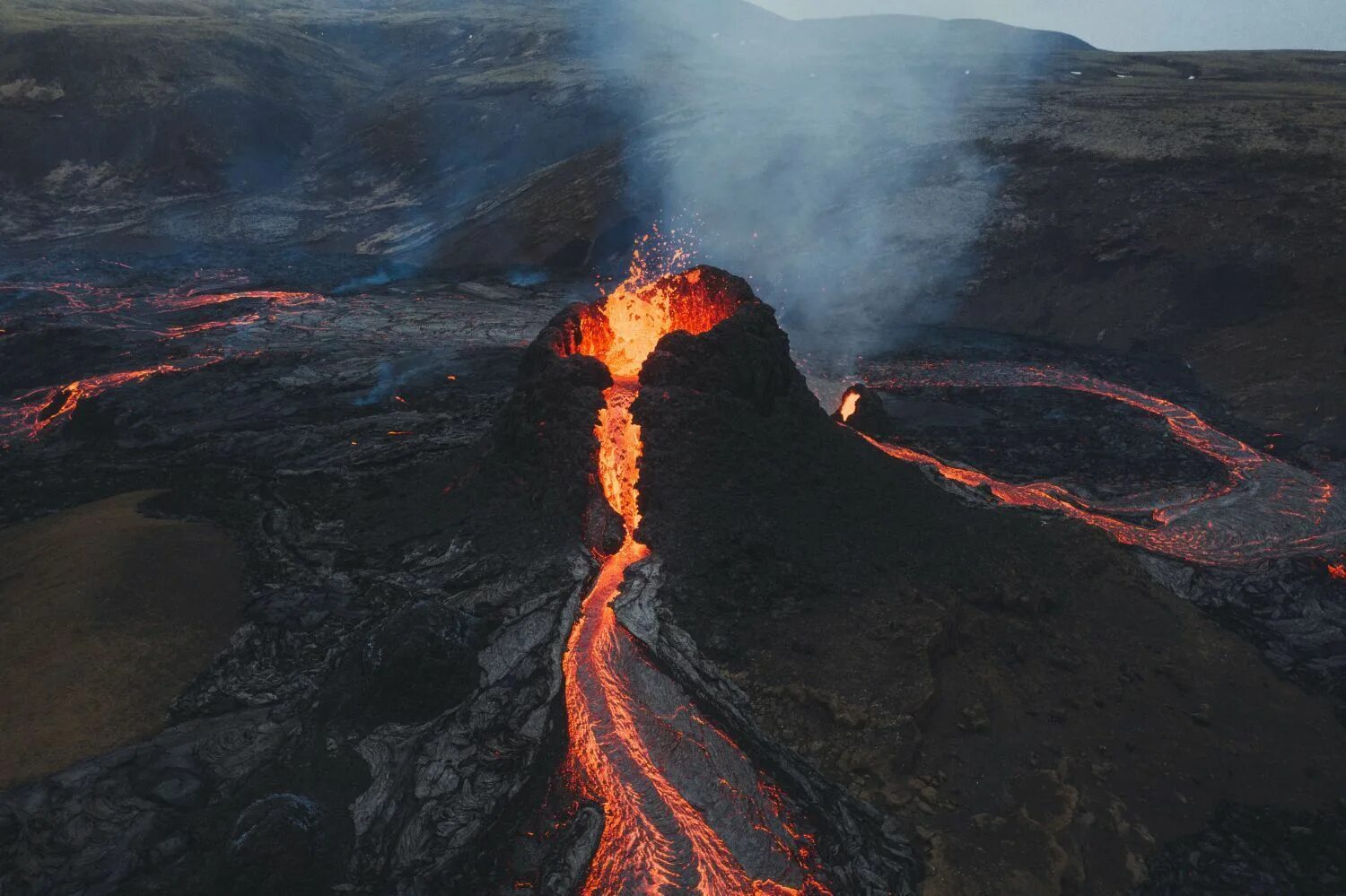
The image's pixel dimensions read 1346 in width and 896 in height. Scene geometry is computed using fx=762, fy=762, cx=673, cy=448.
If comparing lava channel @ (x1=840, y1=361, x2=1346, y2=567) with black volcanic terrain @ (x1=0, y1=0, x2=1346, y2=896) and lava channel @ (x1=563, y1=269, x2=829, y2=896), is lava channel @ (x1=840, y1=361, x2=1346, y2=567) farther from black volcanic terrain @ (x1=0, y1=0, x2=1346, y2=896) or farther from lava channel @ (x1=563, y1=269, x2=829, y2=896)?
lava channel @ (x1=563, y1=269, x2=829, y2=896)

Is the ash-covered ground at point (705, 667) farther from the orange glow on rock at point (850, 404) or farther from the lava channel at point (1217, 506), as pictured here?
the orange glow on rock at point (850, 404)

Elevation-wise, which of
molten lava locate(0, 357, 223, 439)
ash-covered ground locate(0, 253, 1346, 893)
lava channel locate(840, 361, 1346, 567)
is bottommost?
molten lava locate(0, 357, 223, 439)

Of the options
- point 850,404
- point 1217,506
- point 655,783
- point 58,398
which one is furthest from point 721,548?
point 58,398

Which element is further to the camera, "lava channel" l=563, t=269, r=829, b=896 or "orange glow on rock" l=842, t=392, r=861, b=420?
"orange glow on rock" l=842, t=392, r=861, b=420

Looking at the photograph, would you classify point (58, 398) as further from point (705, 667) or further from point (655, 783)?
point (655, 783)

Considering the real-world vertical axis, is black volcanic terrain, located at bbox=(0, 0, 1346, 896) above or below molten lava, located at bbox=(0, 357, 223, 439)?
above

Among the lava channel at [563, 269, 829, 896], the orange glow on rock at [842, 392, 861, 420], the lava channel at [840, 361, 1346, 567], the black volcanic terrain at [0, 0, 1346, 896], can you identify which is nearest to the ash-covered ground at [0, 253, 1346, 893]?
the black volcanic terrain at [0, 0, 1346, 896]
